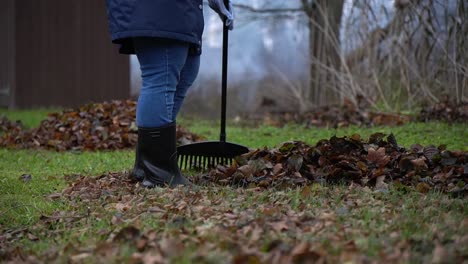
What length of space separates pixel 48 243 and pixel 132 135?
13.6 feet

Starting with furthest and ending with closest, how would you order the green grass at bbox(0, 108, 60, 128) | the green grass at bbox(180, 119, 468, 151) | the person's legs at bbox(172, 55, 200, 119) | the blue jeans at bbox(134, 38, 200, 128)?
1. the green grass at bbox(0, 108, 60, 128)
2. the green grass at bbox(180, 119, 468, 151)
3. the person's legs at bbox(172, 55, 200, 119)
4. the blue jeans at bbox(134, 38, 200, 128)

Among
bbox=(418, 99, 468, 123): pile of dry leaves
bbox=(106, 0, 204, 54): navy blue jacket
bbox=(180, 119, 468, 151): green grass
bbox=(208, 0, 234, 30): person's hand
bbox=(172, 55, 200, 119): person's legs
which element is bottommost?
bbox=(180, 119, 468, 151): green grass

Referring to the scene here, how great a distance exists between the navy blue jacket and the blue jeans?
0.09 meters

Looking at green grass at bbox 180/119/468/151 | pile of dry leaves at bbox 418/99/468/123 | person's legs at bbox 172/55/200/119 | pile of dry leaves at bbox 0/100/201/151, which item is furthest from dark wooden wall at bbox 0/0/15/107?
person's legs at bbox 172/55/200/119

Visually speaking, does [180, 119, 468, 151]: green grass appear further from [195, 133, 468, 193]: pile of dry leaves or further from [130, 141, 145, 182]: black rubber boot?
[130, 141, 145, 182]: black rubber boot

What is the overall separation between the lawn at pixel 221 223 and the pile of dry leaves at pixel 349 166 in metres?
0.17

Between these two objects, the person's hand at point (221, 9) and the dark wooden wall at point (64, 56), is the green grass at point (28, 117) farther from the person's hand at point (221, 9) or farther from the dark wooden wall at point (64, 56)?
the person's hand at point (221, 9)

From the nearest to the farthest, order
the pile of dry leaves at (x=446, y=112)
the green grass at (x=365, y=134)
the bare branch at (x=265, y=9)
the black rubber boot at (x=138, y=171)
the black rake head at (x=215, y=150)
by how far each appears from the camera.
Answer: the black rubber boot at (x=138, y=171)
the black rake head at (x=215, y=150)
the green grass at (x=365, y=134)
the pile of dry leaves at (x=446, y=112)
the bare branch at (x=265, y=9)

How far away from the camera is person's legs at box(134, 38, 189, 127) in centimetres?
389

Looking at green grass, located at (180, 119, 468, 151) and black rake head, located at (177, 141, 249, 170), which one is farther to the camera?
green grass, located at (180, 119, 468, 151)

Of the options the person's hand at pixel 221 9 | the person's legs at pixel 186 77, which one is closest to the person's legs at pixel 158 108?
the person's legs at pixel 186 77

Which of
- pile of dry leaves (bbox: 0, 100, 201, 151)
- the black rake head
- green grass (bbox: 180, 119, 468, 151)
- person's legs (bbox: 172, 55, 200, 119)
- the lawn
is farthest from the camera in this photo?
pile of dry leaves (bbox: 0, 100, 201, 151)

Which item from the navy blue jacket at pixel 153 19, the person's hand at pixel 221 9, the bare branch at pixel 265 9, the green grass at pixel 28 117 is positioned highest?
the bare branch at pixel 265 9

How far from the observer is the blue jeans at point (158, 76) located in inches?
Result: 153
